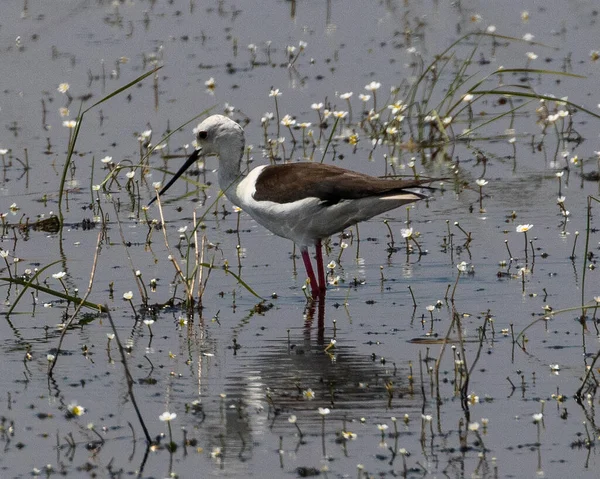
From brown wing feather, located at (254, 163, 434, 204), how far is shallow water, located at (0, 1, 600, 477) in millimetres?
827

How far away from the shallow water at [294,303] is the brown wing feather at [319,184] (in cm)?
83

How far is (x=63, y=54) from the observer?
21.3 metres

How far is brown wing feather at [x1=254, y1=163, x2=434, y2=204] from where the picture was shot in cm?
1029

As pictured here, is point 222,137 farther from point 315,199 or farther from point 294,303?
point 294,303

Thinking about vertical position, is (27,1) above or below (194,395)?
above

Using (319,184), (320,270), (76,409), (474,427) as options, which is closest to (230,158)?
(319,184)

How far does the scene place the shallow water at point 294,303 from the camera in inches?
284

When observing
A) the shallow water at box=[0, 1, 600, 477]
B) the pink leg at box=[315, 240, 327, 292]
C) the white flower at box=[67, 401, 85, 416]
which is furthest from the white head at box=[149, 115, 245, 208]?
the white flower at box=[67, 401, 85, 416]

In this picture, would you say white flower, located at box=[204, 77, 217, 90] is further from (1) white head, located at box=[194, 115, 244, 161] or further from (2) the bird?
(2) the bird

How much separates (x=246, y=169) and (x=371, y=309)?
206 inches

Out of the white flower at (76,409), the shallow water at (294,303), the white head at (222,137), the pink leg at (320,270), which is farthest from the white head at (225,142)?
the white flower at (76,409)

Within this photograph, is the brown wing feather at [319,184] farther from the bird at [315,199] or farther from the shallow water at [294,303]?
the shallow water at [294,303]

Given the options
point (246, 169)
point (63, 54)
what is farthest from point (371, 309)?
point (63, 54)

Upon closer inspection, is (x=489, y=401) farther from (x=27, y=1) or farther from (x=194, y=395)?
(x=27, y=1)
